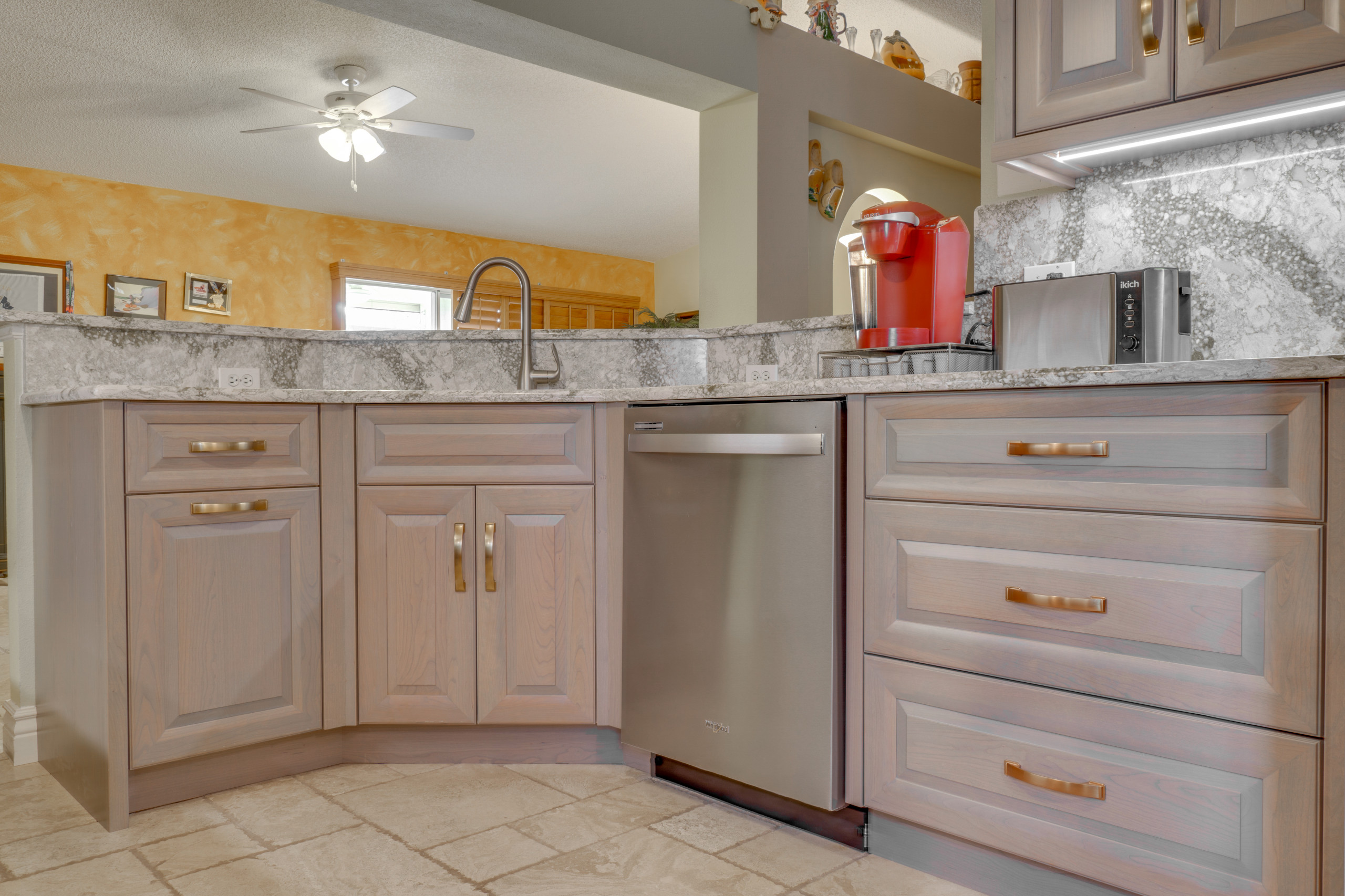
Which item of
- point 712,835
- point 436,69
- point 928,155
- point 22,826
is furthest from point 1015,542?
point 436,69

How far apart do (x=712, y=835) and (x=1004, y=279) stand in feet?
4.33

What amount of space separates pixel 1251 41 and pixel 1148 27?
166 mm

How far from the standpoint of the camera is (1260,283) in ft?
5.17

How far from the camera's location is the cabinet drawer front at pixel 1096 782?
3.75 ft

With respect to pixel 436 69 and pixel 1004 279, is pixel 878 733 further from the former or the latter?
pixel 436 69

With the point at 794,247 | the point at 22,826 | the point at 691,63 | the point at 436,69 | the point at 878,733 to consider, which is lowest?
the point at 22,826

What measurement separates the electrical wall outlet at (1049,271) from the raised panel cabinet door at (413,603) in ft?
4.35

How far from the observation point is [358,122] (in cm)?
448

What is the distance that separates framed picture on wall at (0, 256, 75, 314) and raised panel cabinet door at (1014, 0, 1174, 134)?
Result: 5724mm

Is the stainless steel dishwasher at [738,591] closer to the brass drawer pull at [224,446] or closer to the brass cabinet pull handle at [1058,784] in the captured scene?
the brass cabinet pull handle at [1058,784]

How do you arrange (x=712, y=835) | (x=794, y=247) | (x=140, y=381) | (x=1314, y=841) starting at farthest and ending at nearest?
(x=794, y=247) → (x=140, y=381) → (x=712, y=835) → (x=1314, y=841)

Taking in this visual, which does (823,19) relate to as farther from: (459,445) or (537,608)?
(537,608)

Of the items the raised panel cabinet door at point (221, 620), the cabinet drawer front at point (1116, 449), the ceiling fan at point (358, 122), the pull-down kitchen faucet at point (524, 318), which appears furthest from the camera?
the ceiling fan at point (358, 122)

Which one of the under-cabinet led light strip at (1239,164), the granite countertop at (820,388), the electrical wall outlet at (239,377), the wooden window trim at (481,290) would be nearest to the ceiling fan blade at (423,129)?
the wooden window trim at (481,290)
